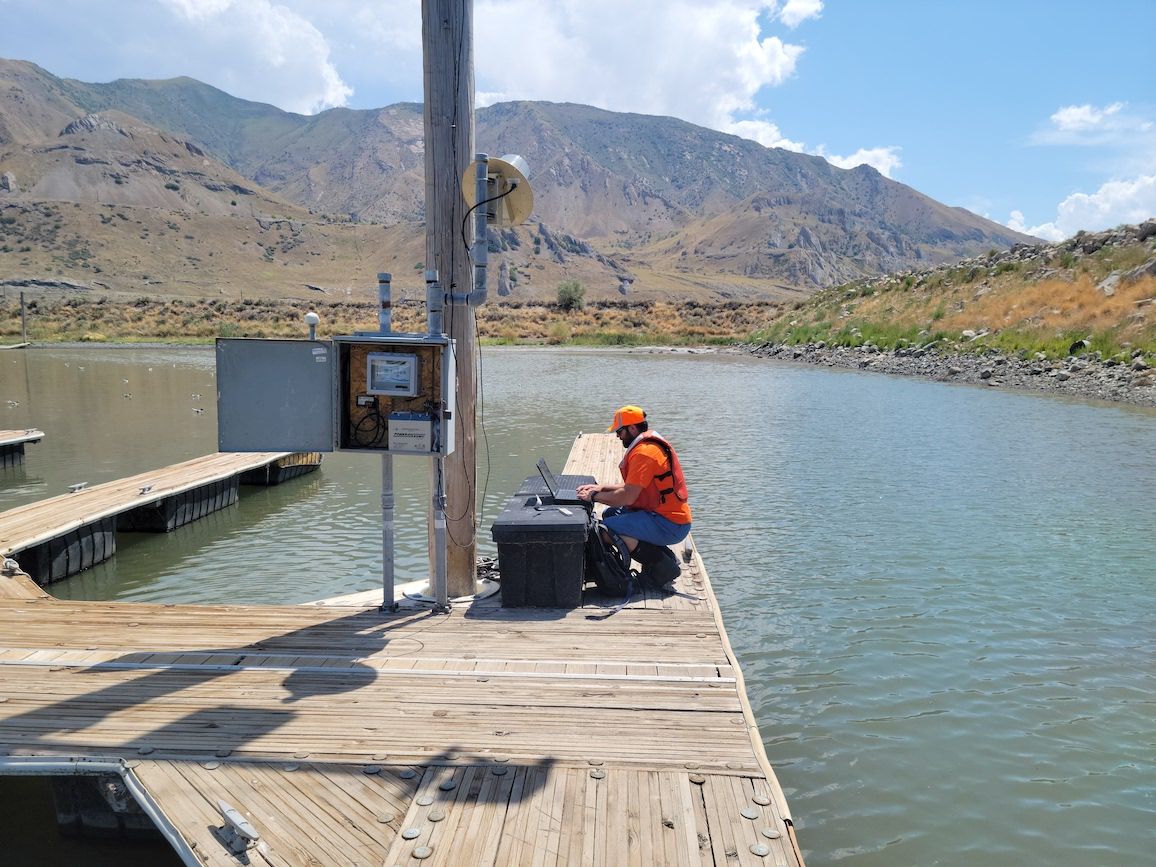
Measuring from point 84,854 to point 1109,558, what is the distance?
1029 cm

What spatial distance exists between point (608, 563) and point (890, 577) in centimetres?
414

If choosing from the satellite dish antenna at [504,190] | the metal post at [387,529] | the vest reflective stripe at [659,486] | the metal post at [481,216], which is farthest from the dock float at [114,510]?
the vest reflective stripe at [659,486]

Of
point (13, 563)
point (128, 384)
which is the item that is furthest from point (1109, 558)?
point (128, 384)

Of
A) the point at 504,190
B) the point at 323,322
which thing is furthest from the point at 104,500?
the point at 323,322

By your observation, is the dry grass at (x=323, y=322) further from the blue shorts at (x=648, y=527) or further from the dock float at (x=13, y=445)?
the blue shorts at (x=648, y=527)

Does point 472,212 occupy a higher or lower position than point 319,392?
higher

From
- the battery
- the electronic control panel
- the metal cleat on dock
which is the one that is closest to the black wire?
the electronic control panel

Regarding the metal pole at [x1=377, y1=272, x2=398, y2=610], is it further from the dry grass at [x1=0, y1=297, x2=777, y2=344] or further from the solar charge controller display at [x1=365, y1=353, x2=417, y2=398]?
the dry grass at [x1=0, y1=297, x2=777, y2=344]

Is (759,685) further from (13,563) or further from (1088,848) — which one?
(13,563)

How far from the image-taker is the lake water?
5.43 meters

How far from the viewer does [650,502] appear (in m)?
7.12

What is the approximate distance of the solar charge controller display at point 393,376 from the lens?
242 inches

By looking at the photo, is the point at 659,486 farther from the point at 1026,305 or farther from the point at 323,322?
the point at 323,322

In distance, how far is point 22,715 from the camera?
15.3 ft
